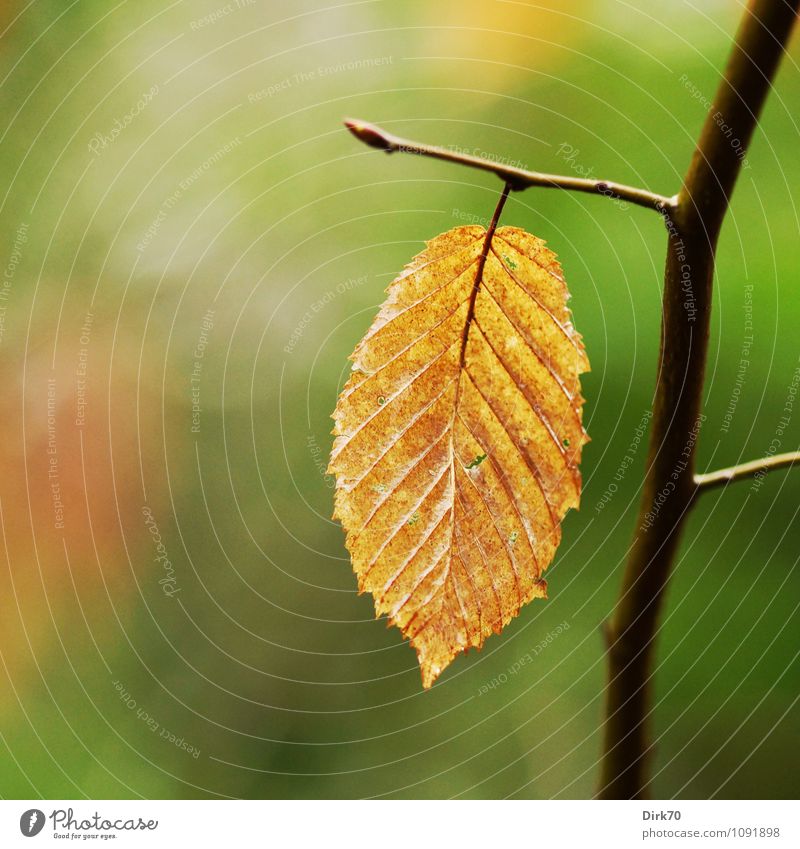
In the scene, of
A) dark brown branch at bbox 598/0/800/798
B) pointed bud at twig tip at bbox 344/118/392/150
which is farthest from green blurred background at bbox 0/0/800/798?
pointed bud at twig tip at bbox 344/118/392/150

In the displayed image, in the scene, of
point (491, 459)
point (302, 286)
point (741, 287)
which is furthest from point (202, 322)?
point (741, 287)

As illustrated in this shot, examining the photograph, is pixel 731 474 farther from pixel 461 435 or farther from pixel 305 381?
pixel 305 381

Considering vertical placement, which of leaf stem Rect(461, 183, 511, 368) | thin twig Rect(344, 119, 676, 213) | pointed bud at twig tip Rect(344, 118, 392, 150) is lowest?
leaf stem Rect(461, 183, 511, 368)

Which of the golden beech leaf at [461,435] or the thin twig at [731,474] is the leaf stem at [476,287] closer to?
the golden beech leaf at [461,435]

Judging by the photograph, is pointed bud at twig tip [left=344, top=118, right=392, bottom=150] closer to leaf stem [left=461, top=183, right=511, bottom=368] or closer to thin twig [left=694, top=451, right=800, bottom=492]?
leaf stem [left=461, top=183, right=511, bottom=368]

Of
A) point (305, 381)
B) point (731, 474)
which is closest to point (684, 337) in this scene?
point (731, 474)

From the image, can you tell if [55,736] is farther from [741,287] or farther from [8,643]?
[741,287]
